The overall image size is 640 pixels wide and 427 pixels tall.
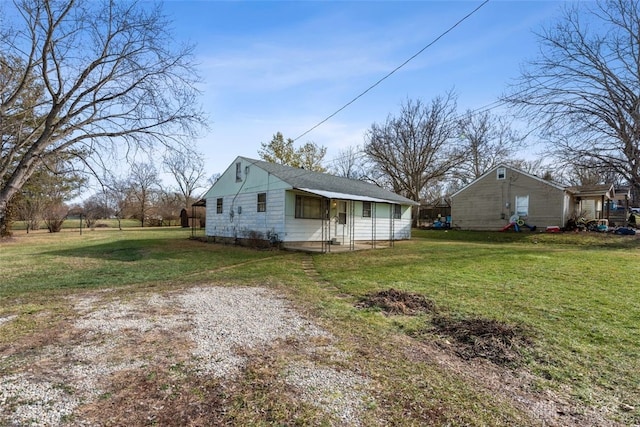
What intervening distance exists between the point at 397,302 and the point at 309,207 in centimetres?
951

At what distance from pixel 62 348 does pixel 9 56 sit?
1062 centimetres

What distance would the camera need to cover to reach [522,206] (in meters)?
20.5

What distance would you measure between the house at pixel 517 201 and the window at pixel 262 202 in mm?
15547

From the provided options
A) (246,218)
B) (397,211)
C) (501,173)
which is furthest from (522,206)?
(246,218)

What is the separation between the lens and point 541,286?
21.1 feet

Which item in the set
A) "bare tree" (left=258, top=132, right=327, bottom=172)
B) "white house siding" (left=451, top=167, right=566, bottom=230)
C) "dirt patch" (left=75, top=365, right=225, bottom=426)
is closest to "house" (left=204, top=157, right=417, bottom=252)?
"white house siding" (left=451, top=167, right=566, bottom=230)

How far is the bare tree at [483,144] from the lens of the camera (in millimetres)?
27875

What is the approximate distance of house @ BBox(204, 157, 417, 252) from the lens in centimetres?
1352

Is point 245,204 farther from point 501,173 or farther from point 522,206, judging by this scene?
point 522,206

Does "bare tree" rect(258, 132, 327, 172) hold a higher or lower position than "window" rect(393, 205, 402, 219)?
higher

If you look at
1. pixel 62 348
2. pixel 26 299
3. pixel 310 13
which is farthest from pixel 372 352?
pixel 310 13

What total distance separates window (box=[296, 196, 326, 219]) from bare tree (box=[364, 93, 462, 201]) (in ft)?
48.9

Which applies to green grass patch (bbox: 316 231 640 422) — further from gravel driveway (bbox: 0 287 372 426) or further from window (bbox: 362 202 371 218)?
window (bbox: 362 202 371 218)

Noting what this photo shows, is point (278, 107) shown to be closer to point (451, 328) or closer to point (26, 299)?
point (26, 299)
